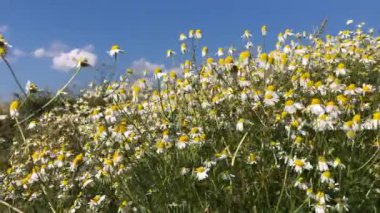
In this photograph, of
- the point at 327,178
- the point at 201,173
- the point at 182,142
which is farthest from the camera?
the point at 182,142

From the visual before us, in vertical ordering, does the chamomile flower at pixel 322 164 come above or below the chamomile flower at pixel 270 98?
below

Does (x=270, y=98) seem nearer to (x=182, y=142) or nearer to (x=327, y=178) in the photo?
(x=182, y=142)

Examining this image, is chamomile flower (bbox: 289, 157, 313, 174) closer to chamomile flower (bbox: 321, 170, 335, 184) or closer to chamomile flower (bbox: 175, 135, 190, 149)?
chamomile flower (bbox: 321, 170, 335, 184)

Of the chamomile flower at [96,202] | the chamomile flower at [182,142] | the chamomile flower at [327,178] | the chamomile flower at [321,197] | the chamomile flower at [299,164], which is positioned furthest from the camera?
the chamomile flower at [96,202]

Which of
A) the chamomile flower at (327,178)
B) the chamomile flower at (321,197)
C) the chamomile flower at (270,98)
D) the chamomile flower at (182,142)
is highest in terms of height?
the chamomile flower at (270,98)

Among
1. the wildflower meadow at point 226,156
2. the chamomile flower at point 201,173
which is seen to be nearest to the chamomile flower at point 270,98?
the wildflower meadow at point 226,156

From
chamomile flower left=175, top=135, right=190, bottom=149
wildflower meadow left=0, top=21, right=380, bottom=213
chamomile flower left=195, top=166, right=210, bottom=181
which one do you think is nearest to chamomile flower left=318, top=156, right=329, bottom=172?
wildflower meadow left=0, top=21, right=380, bottom=213

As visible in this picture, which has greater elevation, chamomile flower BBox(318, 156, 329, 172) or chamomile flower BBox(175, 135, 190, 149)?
chamomile flower BBox(175, 135, 190, 149)

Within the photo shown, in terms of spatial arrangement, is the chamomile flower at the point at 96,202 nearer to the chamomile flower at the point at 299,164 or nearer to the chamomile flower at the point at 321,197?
the chamomile flower at the point at 299,164

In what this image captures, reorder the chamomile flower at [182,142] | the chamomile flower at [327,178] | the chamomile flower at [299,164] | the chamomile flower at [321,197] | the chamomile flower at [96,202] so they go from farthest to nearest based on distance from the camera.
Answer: the chamomile flower at [96,202], the chamomile flower at [182,142], the chamomile flower at [299,164], the chamomile flower at [327,178], the chamomile flower at [321,197]

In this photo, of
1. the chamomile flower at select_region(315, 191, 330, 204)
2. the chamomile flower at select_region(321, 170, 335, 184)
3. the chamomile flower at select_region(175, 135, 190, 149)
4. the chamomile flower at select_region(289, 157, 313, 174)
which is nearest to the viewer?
the chamomile flower at select_region(315, 191, 330, 204)

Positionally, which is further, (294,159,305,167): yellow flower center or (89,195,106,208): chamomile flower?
(89,195,106,208): chamomile flower

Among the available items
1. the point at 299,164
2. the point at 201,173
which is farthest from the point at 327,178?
the point at 201,173

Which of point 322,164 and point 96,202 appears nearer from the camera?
point 322,164
